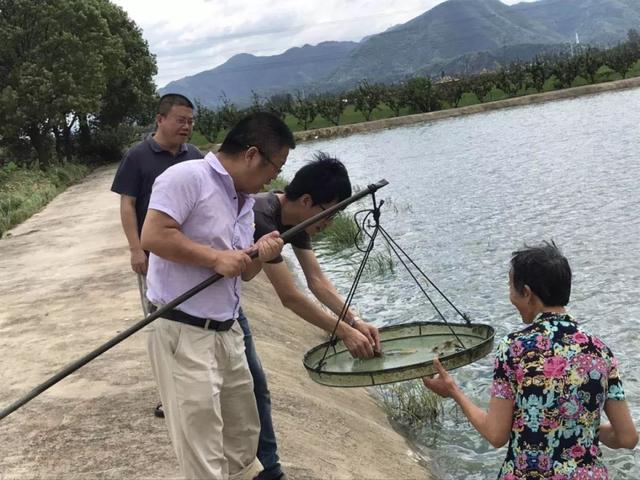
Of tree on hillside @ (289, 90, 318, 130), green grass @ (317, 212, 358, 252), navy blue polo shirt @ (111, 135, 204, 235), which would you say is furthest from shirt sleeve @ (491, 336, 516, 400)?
tree on hillside @ (289, 90, 318, 130)

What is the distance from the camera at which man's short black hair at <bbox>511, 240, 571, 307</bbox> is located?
7.80 feet

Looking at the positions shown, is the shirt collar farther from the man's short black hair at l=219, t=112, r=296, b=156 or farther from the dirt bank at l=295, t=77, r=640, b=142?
the dirt bank at l=295, t=77, r=640, b=142

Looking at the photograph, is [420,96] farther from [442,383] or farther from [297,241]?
[442,383]

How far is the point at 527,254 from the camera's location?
245 cm

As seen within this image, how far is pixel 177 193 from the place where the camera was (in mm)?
2645

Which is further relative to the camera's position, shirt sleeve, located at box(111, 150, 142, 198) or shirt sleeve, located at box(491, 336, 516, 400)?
shirt sleeve, located at box(111, 150, 142, 198)

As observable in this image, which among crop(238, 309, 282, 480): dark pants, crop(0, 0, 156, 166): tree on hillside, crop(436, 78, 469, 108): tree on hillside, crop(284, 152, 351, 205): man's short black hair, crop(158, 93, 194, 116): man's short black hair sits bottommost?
crop(238, 309, 282, 480): dark pants

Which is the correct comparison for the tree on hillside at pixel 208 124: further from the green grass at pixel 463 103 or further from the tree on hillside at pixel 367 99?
the tree on hillside at pixel 367 99

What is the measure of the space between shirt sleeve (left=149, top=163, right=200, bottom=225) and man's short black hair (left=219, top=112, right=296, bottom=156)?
0.25 metres

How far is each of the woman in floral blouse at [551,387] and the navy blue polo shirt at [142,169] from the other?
247 centimetres

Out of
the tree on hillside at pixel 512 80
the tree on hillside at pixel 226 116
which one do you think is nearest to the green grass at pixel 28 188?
the tree on hillside at pixel 226 116

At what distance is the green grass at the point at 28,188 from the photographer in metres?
16.3

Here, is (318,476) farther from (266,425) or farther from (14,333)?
(14,333)

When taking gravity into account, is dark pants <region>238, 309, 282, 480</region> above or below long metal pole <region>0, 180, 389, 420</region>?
below
